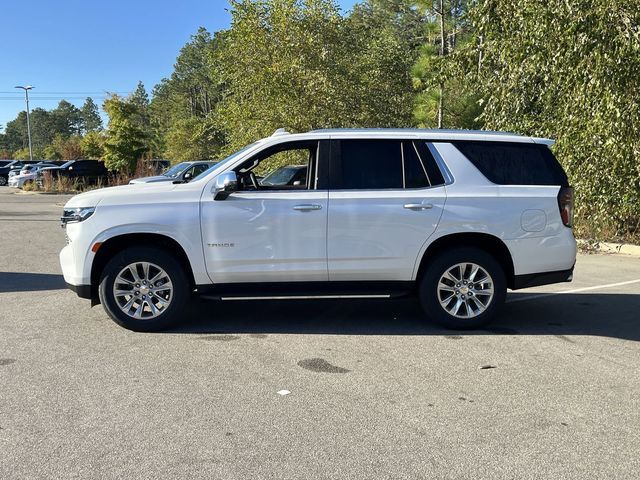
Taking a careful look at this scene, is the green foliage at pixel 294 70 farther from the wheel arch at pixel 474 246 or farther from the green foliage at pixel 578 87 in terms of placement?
the wheel arch at pixel 474 246

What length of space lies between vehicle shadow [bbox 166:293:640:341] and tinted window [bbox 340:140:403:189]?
149 cm

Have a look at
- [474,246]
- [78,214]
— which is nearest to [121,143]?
[78,214]

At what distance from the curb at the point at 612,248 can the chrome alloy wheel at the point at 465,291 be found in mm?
6415

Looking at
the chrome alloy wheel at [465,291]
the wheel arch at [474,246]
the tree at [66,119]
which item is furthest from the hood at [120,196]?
the tree at [66,119]

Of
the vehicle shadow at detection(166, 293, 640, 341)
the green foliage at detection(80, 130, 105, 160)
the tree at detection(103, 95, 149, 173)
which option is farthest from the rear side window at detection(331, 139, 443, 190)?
the green foliage at detection(80, 130, 105, 160)

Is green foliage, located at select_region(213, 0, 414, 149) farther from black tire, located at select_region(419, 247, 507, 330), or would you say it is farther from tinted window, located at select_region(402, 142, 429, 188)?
black tire, located at select_region(419, 247, 507, 330)

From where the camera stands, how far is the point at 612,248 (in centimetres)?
1127

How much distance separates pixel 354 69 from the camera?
18.9 metres

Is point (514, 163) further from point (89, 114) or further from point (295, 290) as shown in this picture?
point (89, 114)

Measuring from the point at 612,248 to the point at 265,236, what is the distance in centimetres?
828

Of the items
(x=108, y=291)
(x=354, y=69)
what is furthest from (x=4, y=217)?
(x=108, y=291)

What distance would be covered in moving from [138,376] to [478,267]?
339 cm

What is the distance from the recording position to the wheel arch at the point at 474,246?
19.4 ft

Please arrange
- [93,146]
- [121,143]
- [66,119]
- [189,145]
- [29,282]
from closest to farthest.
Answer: [29,282]
[121,143]
[189,145]
[93,146]
[66,119]
